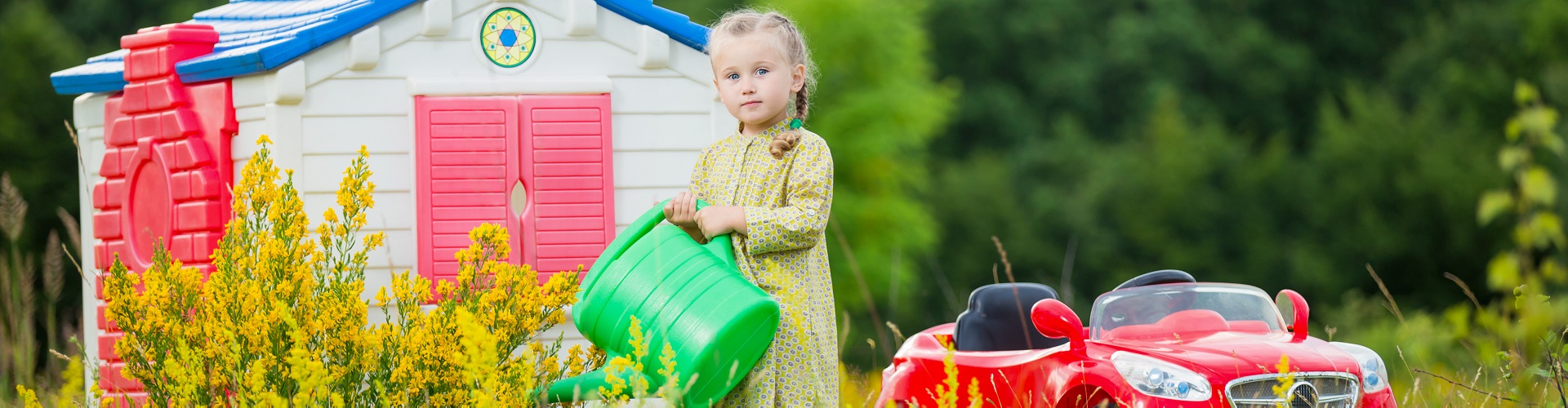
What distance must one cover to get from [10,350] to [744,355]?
3874 millimetres

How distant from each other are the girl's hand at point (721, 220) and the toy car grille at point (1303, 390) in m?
1.47

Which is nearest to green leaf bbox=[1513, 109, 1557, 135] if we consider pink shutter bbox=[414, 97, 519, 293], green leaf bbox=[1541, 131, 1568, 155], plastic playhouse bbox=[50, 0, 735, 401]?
green leaf bbox=[1541, 131, 1568, 155]

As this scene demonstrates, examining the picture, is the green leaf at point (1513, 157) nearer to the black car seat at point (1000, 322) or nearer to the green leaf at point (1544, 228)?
the green leaf at point (1544, 228)

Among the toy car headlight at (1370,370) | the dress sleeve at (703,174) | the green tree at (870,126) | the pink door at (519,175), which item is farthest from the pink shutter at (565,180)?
the green tree at (870,126)

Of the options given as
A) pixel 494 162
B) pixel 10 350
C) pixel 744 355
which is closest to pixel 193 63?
pixel 494 162

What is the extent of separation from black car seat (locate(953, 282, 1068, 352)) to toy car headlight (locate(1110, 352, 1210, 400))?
44.0 inches

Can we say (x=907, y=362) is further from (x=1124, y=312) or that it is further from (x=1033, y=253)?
(x=1033, y=253)

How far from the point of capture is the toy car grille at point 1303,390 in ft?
12.6

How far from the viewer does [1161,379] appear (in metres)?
3.90

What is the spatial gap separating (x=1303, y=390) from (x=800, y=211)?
1.58m

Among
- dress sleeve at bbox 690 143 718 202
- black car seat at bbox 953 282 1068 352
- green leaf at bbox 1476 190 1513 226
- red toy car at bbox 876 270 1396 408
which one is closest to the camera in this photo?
green leaf at bbox 1476 190 1513 226

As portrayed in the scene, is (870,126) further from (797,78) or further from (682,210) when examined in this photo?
(682,210)

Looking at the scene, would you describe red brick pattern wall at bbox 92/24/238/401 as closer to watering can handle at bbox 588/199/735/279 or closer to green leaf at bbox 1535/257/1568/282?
watering can handle at bbox 588/199/735/279

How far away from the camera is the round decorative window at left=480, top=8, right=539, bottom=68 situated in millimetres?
4938
